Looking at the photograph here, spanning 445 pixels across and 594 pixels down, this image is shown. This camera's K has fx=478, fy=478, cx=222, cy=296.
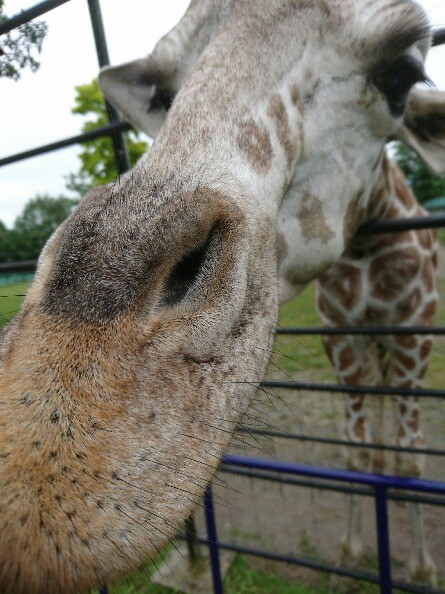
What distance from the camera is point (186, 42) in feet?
4.84

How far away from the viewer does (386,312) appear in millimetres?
2574

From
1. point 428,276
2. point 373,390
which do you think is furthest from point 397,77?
point 428,276

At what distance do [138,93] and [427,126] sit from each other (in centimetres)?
108

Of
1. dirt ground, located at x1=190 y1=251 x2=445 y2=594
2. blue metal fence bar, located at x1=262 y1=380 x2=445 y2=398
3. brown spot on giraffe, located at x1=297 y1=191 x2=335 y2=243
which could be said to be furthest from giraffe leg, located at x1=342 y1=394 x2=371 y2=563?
brown spot on giraffe, located at x1=297 y1=191 x2=335 y2=243

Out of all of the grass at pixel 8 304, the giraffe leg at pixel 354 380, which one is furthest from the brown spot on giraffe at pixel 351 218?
the giraffe leg at pixel 354 380

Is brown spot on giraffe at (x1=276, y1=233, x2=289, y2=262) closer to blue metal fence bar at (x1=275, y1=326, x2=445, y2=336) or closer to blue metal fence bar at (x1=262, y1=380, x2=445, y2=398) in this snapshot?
blue metal fence bar at (x1=275, y1=326, x2=445, y2=336)

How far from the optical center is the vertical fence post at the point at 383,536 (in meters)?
1.47

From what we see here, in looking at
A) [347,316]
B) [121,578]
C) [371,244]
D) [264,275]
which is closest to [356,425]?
[347,316]

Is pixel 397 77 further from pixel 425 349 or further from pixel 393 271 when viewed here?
pixel 425 349

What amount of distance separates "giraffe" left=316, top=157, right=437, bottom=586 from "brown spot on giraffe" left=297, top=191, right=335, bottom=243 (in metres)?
0.86

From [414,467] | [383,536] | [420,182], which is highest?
[383,536]

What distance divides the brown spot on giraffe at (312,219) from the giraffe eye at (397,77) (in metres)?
0.38

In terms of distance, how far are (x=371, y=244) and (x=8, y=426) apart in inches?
83.8

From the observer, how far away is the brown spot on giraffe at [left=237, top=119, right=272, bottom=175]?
104cm
